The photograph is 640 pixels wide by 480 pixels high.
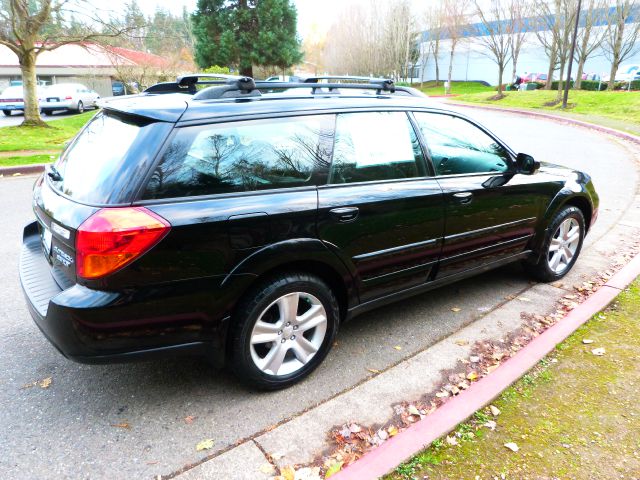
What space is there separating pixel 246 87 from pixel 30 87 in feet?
51.2

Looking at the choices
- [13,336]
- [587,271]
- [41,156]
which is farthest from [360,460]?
[41,156]

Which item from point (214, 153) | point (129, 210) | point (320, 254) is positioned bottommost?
point (320, 254)

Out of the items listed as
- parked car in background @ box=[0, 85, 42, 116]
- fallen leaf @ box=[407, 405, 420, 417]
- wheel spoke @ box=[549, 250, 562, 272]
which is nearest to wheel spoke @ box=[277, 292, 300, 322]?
fallen leaf @ box=[407, 405, 420, 417]

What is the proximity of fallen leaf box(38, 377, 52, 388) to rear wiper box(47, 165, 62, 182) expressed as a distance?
4.04 feet

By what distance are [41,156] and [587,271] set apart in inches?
434

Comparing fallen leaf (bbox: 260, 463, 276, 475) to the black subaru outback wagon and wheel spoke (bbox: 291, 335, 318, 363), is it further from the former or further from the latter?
wheel spoke (bbox: 291, 335, 318, 363)

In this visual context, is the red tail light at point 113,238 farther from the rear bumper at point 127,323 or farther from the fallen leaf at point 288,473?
the fallen leaf at point 288,473

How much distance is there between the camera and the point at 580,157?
38.2 feet

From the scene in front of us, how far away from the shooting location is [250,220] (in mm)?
2600

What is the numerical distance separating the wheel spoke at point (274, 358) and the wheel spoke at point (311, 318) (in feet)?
0.52

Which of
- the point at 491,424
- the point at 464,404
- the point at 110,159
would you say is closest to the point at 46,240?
the point at 110,159

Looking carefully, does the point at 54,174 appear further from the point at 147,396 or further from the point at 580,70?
the point at 580,70

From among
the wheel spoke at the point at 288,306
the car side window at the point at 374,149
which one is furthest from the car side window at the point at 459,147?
the wheel spoke at the point at 288,306

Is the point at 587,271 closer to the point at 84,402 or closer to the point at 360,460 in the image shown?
the point at 360,460
